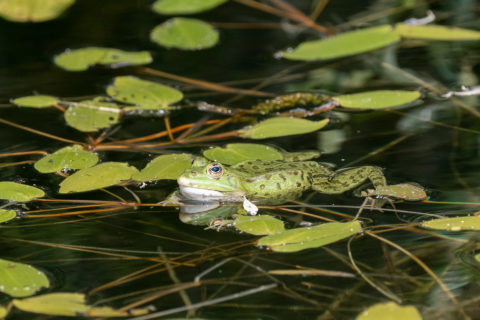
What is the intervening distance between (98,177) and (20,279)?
75cm

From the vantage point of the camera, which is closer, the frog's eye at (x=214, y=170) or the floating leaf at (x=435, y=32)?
the frog's eye at (x=214, y=170)

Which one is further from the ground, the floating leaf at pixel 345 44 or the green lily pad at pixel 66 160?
the floating leaf at pixel 345 44

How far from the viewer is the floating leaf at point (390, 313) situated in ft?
6.40

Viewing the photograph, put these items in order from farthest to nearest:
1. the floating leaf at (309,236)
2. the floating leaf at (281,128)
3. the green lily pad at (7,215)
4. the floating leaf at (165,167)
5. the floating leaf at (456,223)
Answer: the floating leaf at (281,128)
the floating leaf at (165,167)
the green lily pad at (7,215)
the floating leaf at (456,223)
the floating leaf at (309,236)

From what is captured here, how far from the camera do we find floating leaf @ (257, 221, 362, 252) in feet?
7.77

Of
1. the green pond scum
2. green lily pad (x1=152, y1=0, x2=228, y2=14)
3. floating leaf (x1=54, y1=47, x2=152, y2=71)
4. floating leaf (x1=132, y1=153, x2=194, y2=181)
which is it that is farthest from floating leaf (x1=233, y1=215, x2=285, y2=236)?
green lily pad (x1=152, y1=0, x2=228, y2=14)

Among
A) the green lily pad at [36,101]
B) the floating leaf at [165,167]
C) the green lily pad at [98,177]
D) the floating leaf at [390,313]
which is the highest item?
the floating leaf at [390,313]

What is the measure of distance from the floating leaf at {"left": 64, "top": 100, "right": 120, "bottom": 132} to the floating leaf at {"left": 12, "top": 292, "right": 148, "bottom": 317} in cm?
150

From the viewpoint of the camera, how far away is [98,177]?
2953 mm

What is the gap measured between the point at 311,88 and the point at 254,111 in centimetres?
44

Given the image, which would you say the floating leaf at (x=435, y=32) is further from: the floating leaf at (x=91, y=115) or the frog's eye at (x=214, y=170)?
the frog's eye at (x=214, y=170)

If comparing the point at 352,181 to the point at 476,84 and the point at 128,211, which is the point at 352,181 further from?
the point at 476,84

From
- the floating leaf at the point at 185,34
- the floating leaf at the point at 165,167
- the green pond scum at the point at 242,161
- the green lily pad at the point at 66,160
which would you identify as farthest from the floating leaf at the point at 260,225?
the floating leaf at the point at 185,34

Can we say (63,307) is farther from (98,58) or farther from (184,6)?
(184,6)
